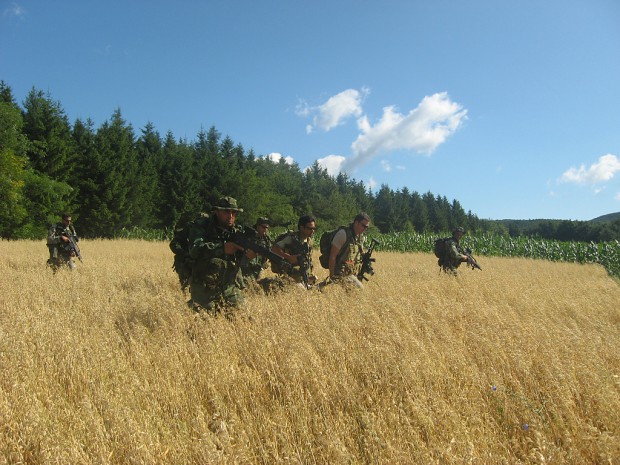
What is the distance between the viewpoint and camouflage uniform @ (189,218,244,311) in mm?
4230

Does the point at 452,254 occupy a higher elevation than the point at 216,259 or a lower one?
lower

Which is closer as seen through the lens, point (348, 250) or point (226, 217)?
point (226, 217)

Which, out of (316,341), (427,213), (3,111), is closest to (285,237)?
(316,341)

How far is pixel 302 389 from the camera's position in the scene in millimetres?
2760

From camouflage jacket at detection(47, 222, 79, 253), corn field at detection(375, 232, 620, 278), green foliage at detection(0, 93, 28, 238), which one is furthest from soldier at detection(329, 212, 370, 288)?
green foliage at detection(0, 93, 28, 238)

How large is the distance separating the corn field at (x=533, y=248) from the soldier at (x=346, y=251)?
19389 millimetres

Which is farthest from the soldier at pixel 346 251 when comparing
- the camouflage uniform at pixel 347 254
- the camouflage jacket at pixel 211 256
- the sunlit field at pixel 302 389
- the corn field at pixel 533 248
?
the corn field at pixel 533 248

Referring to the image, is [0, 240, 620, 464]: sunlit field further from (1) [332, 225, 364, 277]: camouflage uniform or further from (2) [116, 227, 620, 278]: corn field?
(2) [116, 227, 620, 278]: corn field

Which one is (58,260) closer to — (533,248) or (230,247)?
(230,247)

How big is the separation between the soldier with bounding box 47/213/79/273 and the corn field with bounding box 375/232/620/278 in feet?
79.3

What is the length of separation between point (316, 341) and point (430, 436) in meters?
1.59

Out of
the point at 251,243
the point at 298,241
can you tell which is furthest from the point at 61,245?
the point at 251,243

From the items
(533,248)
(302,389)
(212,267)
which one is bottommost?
(302,389)

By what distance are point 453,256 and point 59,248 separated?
1044 centimetres
